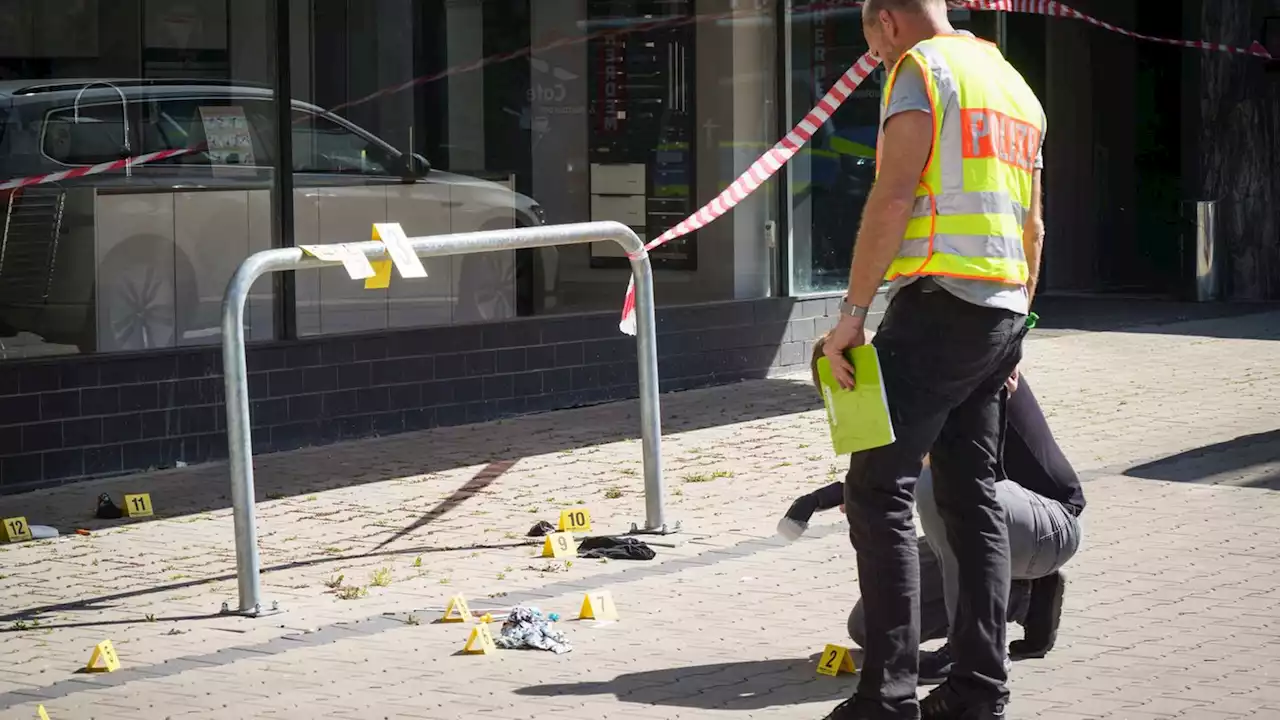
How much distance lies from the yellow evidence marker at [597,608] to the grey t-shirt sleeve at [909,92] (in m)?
2.26

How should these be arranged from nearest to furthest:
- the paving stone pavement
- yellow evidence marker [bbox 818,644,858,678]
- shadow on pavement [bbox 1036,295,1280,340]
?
the paving stone pavement → yellow evidence marker [bbox 818,644,858,678] → shadow on pavement [bbox 1036,295,1280,340]

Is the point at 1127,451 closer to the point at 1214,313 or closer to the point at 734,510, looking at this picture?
the point at 734,510

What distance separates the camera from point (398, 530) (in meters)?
8.54

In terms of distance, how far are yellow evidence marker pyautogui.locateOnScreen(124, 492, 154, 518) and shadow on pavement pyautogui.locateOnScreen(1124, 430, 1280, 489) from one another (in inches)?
178

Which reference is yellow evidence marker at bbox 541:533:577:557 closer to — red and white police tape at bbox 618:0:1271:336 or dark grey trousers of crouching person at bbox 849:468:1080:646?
red and white police tape at bbox 618:0:1271:336

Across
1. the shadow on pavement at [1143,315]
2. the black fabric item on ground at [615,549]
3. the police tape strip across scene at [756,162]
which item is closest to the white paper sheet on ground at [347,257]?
the police tape strip across scene at [756,162]

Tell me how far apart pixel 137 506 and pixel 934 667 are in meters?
4.18

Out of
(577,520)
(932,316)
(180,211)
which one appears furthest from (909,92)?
(180,211)

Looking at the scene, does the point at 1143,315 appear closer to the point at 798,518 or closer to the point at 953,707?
the point at 798,518

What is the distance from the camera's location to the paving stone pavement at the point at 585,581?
19.4 ft

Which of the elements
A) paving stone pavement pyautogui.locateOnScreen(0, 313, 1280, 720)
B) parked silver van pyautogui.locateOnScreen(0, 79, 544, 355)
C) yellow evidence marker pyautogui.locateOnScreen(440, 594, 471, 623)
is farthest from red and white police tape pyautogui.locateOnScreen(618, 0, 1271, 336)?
yellow evidence marker pyautogui.locateOnScreen(440, 594, 471, 623)

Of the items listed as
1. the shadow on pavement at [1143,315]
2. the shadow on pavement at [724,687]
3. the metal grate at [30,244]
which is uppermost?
the metal grate at [30,244]

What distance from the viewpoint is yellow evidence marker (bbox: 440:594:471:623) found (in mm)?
6809

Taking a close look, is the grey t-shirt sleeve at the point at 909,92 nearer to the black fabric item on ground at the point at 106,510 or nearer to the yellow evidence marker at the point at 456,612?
the yellow evidence marker at the point at 456,612
